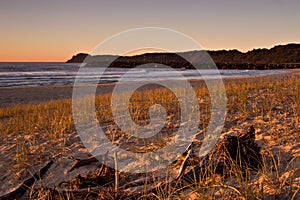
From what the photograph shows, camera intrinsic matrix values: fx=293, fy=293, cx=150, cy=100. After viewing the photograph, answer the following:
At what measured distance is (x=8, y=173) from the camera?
374cm

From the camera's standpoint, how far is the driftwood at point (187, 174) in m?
2.54

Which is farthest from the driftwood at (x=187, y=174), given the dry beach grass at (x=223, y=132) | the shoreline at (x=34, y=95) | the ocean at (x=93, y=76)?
the ocean at (x=93, y=76)

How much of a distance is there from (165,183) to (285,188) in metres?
0.96

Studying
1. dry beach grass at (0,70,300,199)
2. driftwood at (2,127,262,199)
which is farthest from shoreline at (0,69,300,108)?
driftwood at (2,127,262,199)

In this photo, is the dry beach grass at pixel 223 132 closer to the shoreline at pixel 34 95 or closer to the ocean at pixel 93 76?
the shoreline at pixel 34 95

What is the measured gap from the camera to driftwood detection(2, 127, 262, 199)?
2.54m

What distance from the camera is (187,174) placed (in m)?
2.70

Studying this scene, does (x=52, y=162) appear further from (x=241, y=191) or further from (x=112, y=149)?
(x=241, y=191)

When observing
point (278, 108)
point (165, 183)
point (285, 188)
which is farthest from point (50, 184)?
point (278, 108)

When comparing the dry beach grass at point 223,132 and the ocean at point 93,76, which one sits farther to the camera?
the ocean at point 93,76

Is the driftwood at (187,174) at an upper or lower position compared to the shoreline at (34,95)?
upper

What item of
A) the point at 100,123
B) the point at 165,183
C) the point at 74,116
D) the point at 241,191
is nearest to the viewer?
the point at 241,191

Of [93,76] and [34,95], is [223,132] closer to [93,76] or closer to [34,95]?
[34,95]

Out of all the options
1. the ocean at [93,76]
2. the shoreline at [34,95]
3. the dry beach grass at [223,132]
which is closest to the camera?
the dry beach grass at [223,132]
